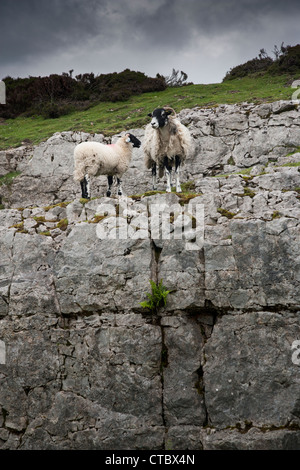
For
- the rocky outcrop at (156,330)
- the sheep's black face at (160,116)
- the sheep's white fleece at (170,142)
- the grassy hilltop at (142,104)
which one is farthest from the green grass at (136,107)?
the rocky outcrop at (156,330)

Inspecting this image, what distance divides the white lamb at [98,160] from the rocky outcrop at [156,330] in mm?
2338

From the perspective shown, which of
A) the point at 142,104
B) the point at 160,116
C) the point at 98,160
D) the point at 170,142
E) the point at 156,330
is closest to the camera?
the point at 156,330

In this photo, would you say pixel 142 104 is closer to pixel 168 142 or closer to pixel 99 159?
pixel 168 142

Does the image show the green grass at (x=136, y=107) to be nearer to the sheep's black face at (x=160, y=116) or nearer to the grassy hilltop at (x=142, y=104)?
the grassy hilltop at (x=142, y=104)

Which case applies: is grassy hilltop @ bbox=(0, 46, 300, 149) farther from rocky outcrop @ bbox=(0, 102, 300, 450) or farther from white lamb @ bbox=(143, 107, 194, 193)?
rocky outcrop @ bbox=(0, 102, 300, 450)

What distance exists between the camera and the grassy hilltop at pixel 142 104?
70.7ft

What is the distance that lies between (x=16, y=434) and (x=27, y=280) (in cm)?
373

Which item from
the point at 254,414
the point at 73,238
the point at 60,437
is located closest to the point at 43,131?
the point at 73,238

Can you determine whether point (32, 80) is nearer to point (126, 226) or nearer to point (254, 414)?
point (126, 226)

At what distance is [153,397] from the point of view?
29.6 feet

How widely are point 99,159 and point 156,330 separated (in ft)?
20.7

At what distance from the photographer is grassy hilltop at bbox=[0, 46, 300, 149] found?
21547 mm

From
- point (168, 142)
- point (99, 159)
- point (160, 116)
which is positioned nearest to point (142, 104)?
point (168, 142)

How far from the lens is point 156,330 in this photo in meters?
9.34
